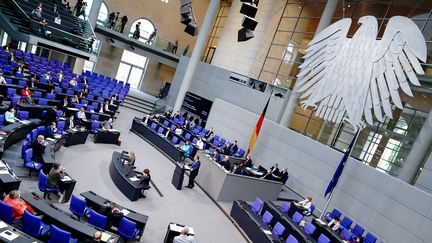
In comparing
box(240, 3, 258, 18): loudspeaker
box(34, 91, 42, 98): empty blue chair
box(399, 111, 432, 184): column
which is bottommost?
box(34, 91, 42, 98): empty blue chair

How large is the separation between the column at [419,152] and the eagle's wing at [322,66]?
343cm

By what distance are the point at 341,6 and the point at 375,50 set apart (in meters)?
6.18

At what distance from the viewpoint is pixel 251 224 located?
10578 mm

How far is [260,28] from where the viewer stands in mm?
22297

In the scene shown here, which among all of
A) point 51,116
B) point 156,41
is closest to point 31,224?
point 51,116

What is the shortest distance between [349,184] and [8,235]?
492 inches

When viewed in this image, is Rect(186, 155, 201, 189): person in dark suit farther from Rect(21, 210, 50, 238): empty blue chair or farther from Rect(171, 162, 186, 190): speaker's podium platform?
Rect(21, 210, 50, 238): empty blue chair

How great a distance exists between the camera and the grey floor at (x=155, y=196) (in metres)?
9.95

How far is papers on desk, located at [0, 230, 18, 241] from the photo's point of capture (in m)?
5.75

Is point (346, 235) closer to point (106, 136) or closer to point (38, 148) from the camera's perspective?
point (38, 148)

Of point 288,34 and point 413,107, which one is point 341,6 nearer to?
point 288,34

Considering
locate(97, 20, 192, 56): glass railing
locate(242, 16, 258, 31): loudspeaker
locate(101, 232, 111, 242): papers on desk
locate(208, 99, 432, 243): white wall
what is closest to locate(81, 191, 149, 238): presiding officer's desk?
locate(101, 232, 111, 242): papers on desk

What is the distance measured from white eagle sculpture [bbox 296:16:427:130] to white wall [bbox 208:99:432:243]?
1912 millimetres

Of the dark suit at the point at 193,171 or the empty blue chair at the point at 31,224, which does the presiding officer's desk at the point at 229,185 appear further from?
the empty blue chair at the point at 31,224
